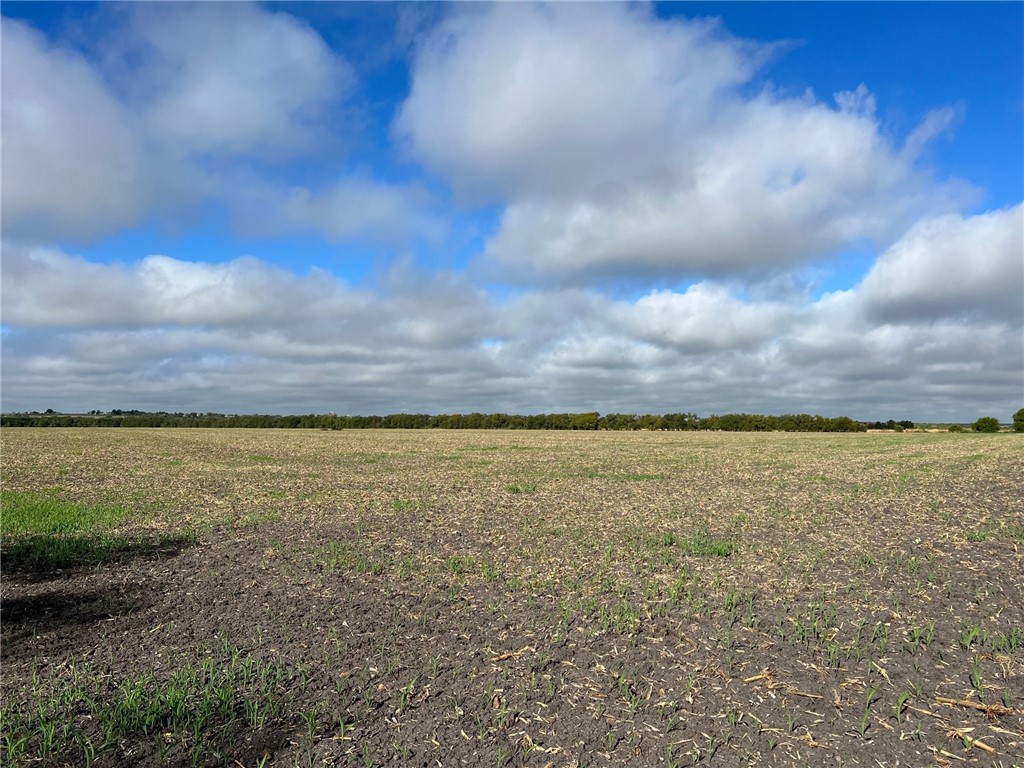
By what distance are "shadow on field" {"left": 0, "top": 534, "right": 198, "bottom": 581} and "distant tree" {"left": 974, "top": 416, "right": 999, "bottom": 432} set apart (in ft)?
399

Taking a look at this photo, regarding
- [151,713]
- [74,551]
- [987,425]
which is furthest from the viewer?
[987,425]

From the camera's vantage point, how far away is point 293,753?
484 centimetres

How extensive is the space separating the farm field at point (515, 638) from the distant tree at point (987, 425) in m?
109

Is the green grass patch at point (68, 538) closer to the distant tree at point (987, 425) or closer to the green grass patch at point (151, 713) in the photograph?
the green grass patch at point (151, 713)

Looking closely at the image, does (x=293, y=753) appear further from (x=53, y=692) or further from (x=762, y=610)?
(x=762, y=610)

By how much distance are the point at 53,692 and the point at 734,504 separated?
1406 cm

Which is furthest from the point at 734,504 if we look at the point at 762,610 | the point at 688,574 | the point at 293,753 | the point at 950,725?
the point at 293,753

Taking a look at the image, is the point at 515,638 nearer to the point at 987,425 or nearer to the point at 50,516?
the point at 50,516

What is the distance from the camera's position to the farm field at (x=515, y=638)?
4992mm

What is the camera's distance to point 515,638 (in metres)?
6.86

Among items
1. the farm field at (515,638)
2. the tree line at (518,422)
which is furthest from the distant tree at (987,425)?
the farm field at (515,638)

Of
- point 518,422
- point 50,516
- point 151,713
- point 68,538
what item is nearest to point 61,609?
point 151,713

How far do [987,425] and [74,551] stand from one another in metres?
124

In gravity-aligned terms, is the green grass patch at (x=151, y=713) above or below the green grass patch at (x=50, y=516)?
below
